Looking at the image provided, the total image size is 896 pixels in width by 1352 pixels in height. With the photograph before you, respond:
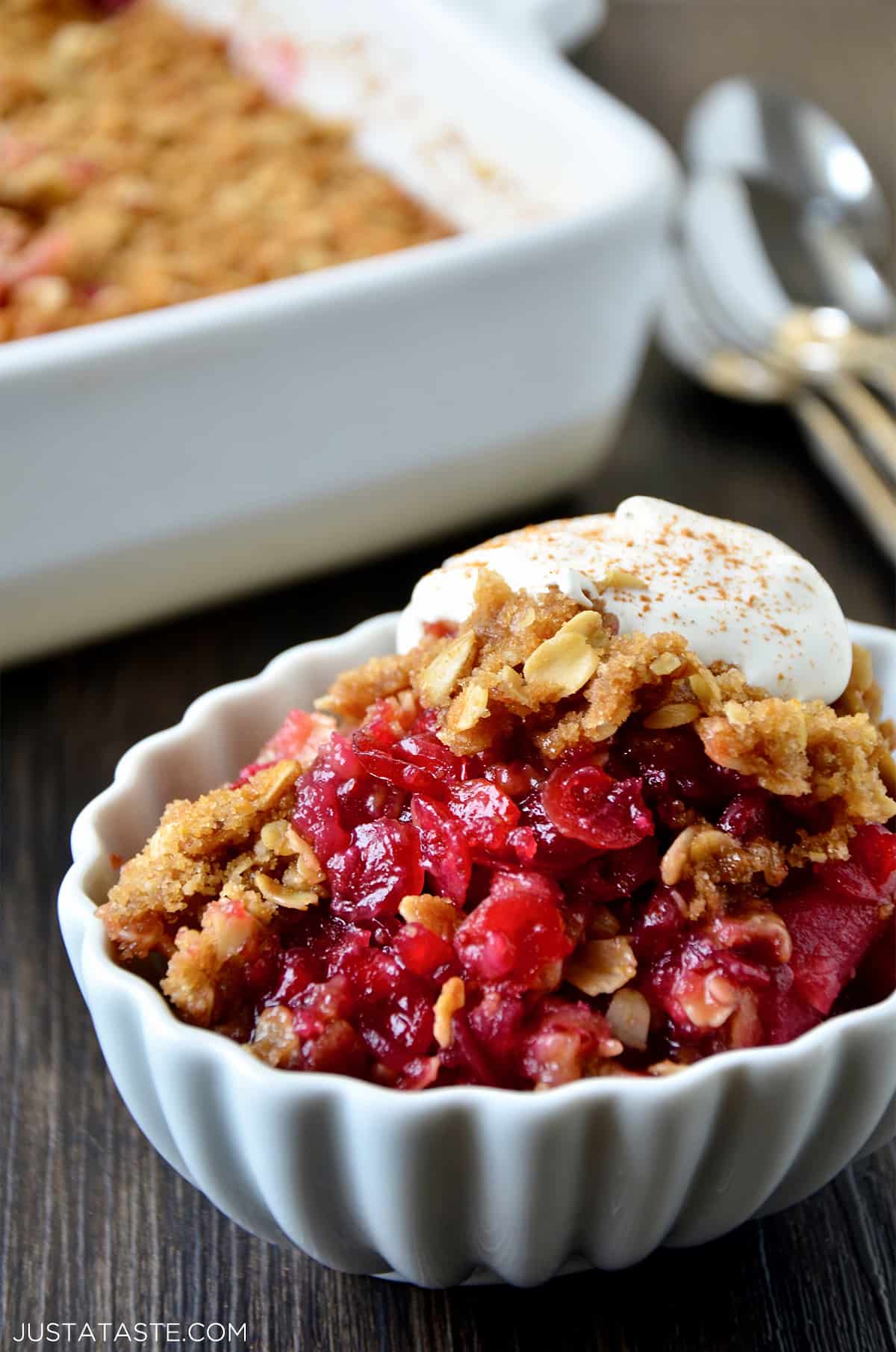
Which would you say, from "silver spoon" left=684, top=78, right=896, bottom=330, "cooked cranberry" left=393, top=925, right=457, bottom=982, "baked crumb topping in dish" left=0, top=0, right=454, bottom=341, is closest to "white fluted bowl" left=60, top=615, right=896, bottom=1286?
"cooked cranberry" left=393, top=925, right=457, bottom=982

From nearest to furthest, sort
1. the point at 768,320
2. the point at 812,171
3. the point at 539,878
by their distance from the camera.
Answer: the point at 539,878, the point at 768,320, the point at 812,171

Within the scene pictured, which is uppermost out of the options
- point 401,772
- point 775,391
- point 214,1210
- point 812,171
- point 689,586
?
point 689,586

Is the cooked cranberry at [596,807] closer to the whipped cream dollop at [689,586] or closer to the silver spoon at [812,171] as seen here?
the whipped cream dollop at [689,586]

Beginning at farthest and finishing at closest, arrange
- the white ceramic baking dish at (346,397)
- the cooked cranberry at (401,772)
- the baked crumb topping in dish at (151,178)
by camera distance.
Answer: the baked crumb topping in dish at (151,178) < the white ceramic baking dish at (346,397) < the cooked cranberry at (401,772)

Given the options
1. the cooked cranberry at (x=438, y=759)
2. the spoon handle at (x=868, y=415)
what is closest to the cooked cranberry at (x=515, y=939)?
the cooked cranberry at (x=438, y=759)

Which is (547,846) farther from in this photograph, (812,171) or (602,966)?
(812,171)

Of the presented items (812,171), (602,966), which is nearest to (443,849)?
(602,966)
